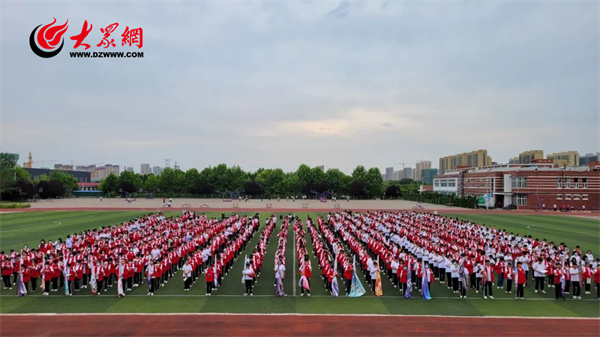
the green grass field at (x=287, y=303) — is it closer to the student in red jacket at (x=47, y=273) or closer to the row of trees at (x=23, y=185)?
the student in red jacket at (x=47, y=273)

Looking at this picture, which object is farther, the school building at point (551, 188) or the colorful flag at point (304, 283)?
the school building at point (551, 188)

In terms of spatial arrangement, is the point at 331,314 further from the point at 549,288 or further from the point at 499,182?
the point at 499,182

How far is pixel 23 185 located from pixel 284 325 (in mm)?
86493

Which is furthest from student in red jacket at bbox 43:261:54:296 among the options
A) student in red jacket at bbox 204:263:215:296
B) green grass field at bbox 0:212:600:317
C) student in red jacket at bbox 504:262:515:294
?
student in red jacket at bbox 504:262:515:294

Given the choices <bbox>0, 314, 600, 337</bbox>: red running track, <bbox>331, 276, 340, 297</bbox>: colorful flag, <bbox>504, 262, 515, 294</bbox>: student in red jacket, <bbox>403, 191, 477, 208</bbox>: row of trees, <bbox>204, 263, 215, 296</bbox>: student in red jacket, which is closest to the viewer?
<bbox>0, 314, 600, 337</bbox>: red running track

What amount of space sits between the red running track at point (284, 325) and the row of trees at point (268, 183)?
83911mm

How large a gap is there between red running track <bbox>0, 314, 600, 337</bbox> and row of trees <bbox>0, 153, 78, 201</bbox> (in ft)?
239

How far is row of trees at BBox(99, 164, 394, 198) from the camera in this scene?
9950 cm

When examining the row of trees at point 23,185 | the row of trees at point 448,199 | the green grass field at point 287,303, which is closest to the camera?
the green grass field at point 287,303

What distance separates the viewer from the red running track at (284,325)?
11.4 meters

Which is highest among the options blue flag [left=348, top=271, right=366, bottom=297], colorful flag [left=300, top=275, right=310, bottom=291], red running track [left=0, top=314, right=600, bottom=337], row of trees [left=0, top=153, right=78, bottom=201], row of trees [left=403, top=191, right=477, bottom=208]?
row of trees [left=0, top=153, right=78, bottom=201]

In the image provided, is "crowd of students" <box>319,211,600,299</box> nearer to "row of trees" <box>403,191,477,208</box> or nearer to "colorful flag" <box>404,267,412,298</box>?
"colorful flag" <box>404,267,412,298</box>

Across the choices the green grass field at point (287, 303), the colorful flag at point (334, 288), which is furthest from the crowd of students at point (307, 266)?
the green grass field at point (287, 303)

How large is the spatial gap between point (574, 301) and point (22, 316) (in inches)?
744
